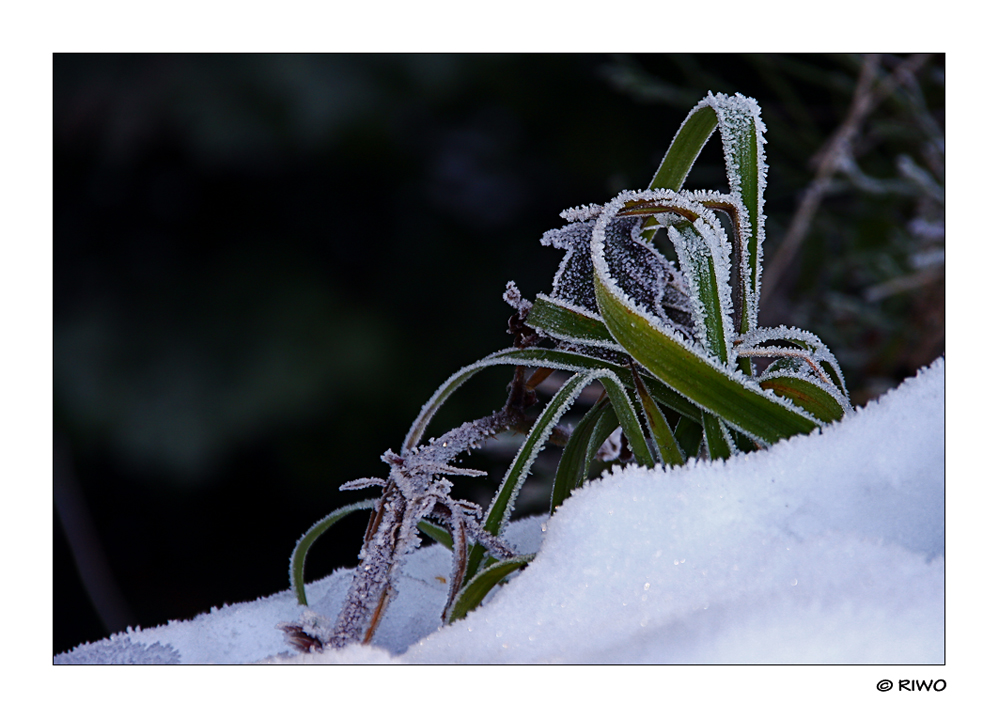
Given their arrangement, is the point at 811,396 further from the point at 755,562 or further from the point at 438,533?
the point at 438,533

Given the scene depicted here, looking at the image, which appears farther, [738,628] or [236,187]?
[236,187]

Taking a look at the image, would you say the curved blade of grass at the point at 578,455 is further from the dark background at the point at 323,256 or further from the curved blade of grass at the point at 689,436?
the dark background at the point at 323,256

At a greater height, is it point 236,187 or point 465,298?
point 236,187

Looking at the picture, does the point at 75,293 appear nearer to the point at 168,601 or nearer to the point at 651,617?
the point at 168,601

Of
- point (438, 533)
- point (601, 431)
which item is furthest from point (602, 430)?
point (438, 533)

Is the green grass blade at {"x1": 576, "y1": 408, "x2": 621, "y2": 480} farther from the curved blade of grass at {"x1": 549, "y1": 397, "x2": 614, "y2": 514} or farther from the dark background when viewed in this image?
the dark background
